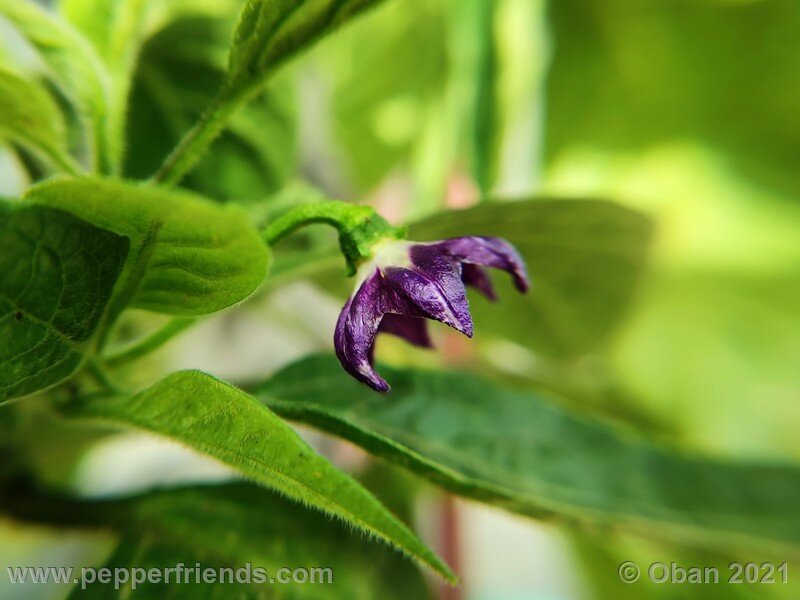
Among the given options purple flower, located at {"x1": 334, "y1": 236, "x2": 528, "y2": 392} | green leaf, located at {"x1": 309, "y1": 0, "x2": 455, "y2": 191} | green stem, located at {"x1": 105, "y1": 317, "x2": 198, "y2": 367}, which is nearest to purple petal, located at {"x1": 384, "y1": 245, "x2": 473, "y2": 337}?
purple flower, located at {"x1": 334, "y1": 236, "x2": 528, "y2": 392}

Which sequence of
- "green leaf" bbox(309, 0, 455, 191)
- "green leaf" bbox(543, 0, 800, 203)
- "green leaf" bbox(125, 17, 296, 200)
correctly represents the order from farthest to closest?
"green leaf" bbox(309, 0, 455, 191) < "green leaf" bbox(543, 0, 800, 203) < "green leaf" bbox(125, 17, 296, 200)

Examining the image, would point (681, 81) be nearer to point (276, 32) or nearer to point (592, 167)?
point (592, 167)

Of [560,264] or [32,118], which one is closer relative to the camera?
[32,118]

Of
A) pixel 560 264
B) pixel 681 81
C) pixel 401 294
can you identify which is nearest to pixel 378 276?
pixel 401 294

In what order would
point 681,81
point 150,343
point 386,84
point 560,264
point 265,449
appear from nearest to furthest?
point 265,449
point 150,343
point 560,264
point 681,81
point 386,84

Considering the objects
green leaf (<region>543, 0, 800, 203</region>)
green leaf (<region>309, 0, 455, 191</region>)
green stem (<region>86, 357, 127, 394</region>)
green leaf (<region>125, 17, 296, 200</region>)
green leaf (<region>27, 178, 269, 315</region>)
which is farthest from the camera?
green leaf (<region>309, 0, 455, 191</region>)

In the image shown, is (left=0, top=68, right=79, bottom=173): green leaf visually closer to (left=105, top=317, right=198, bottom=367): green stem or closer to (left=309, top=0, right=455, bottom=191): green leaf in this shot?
(left=105, top=317, right=198, bottom=367): green stem

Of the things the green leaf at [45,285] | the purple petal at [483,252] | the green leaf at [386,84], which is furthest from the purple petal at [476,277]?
the green leaf at [386,84]
